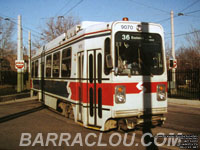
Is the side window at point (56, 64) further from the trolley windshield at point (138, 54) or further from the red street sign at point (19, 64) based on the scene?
the red street sign at point (19, 64)

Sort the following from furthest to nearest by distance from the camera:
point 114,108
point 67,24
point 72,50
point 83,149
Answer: point 67,24, point 72,50, point 114,108, point 83,149

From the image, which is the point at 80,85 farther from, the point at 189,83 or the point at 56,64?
the point at 189,83

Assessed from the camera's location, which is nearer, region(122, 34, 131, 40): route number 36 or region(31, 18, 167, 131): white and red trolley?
region(31, 18, 167, 131): white and red trolley

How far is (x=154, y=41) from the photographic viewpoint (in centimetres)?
714

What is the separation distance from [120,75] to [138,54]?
91 cm

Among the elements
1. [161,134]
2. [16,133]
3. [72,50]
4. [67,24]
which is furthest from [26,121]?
[67,24]

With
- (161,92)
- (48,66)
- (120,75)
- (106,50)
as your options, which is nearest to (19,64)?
(48,66)

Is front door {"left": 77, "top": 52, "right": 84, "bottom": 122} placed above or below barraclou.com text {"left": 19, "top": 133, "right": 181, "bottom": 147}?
above

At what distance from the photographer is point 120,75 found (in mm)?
6516

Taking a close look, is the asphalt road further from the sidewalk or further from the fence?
the fence

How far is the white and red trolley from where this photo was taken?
6504 millimetres

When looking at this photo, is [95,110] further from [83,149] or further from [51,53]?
[51,53]

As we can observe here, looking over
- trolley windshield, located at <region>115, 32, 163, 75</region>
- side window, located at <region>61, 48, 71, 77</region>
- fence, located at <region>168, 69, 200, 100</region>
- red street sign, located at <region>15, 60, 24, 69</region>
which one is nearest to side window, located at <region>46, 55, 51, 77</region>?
side window, located at <region>61, 48, 71, 77</region>

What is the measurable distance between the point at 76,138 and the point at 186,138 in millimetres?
3186
